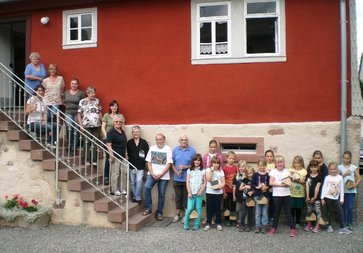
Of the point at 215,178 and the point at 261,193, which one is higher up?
the point at 215,178

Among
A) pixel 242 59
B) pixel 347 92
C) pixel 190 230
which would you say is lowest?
pixel 190 230

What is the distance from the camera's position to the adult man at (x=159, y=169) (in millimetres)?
7551

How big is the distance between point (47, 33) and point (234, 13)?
4641 mm

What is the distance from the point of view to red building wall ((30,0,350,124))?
7664 millimetres

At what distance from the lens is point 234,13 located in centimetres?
801

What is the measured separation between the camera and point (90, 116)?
798 centimetres

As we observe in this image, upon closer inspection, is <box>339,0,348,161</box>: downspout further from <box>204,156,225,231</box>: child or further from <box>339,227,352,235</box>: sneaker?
<box>204,156,225,231</box>: child

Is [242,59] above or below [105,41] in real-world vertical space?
below

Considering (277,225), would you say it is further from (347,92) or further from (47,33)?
(47,33)

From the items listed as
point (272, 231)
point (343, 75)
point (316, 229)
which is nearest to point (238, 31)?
point (343, 75)

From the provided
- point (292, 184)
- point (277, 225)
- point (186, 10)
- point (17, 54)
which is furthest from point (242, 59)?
point (17, 54)

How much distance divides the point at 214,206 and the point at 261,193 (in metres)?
0.91

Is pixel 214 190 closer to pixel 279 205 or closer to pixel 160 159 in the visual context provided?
pixel 279 205

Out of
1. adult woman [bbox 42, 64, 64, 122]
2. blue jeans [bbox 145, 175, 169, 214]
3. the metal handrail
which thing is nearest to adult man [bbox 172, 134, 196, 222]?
blue jeans [bbox 145, 175, 169, 214]
